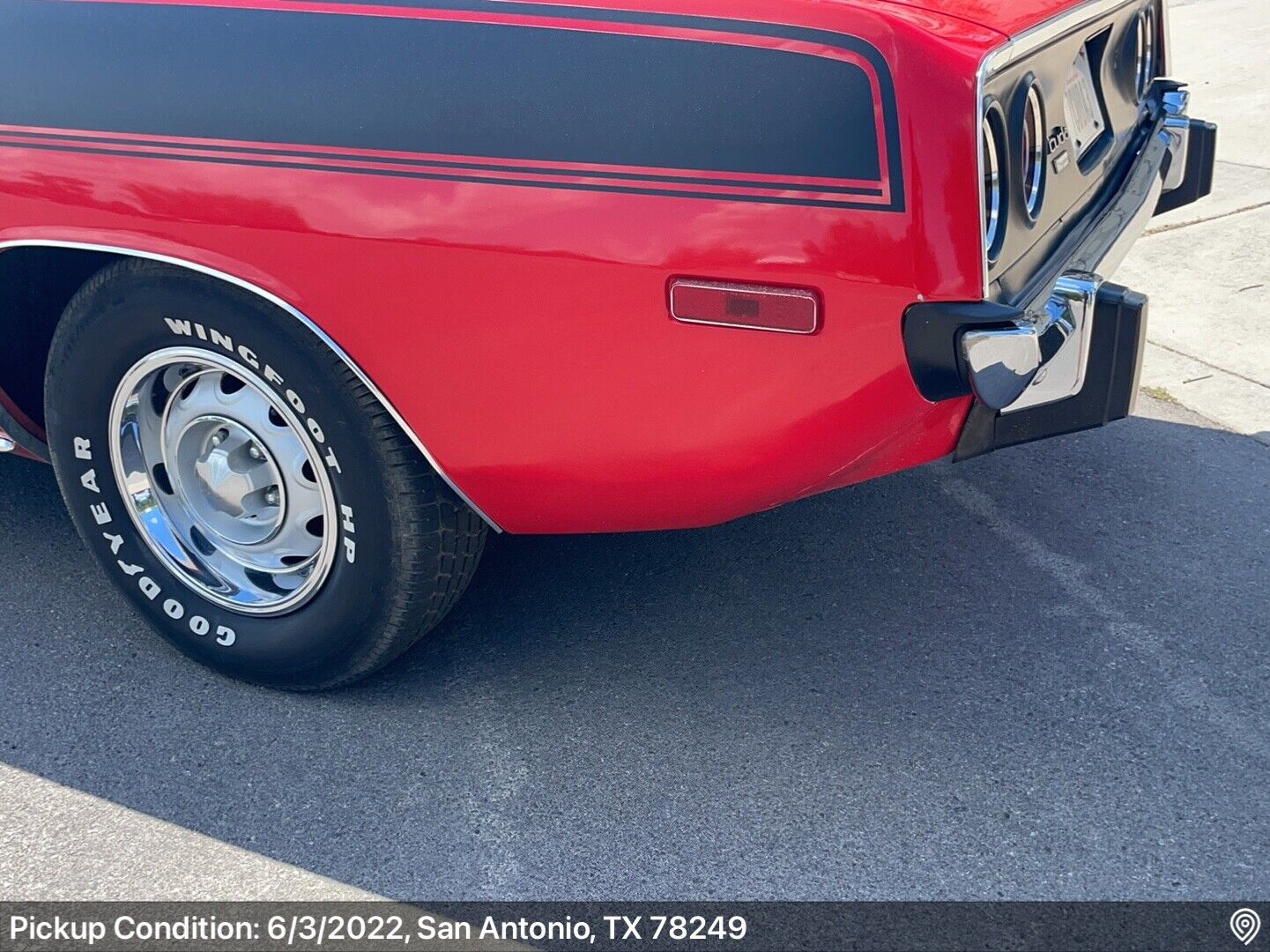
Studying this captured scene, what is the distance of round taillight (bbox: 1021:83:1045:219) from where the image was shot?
249 cm

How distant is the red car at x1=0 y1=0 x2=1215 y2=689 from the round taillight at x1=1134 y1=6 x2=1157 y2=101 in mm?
447

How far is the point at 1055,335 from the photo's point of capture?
7.52ft

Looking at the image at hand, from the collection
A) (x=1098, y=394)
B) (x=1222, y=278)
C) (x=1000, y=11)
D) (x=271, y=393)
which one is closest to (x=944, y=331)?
(x=1098, y=394)

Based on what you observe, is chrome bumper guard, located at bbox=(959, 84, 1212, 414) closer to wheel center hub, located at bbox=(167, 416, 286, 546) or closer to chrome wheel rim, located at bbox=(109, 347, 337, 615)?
chrome wheel rim, located at bbox=(109, 347, 337, 615)

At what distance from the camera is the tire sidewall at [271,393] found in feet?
8.26

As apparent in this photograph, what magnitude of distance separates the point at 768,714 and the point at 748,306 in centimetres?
95

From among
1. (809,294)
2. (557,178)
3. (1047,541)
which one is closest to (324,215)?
(557,178)

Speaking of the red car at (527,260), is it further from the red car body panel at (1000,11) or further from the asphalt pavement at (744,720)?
the asphalt pavement at (744,720)

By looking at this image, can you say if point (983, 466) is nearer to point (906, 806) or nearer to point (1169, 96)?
point (1169, 96)

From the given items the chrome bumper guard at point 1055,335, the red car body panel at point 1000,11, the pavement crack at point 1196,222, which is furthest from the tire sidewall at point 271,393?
the pavement crack at point 1196,222

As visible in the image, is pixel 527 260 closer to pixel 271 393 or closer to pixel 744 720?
pixel 271 393

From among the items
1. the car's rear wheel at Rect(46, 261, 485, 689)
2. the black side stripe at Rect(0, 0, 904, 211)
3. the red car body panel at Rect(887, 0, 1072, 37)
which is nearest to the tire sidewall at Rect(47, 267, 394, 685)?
the car's rear wheel at Rect(46, 261, 485, 689)

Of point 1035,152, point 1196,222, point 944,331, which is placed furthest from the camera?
point 1196,222

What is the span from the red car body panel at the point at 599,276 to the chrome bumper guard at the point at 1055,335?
10 centimetres
